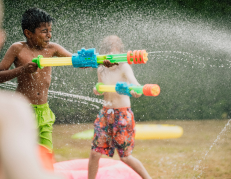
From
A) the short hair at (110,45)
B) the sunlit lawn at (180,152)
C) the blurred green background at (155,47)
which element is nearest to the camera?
the short hair at (110,45)

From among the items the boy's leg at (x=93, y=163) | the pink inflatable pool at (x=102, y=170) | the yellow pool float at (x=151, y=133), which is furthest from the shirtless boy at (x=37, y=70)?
the yellow pool float at (x=151, y=133)

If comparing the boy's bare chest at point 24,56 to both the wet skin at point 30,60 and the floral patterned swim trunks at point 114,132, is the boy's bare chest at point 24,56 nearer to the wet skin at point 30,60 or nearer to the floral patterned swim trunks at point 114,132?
the wet skin at point 30,60

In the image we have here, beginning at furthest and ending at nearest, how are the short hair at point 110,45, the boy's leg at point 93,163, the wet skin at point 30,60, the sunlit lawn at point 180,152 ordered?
the sunlit lawn at point 180,152 → the short hair at point 110,45 → the boy's leg at point 93,163 → the wet skin at point 30,60

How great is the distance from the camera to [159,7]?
3988mm

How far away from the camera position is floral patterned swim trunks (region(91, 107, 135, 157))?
1.60 metres

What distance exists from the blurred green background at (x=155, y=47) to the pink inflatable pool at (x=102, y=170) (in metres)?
1.34

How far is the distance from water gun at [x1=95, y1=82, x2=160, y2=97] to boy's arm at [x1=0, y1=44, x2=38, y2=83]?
40 centimetres

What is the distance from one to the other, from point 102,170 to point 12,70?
3.05 feet

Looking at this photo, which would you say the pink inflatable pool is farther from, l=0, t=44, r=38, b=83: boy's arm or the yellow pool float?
the yellow pool float

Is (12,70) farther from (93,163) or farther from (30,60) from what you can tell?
(93,163)

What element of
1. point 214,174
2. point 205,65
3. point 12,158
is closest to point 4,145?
point 12,158

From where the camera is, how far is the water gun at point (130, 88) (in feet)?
4.41

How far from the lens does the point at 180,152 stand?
273 centimetres

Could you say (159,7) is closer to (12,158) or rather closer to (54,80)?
(54,80)
